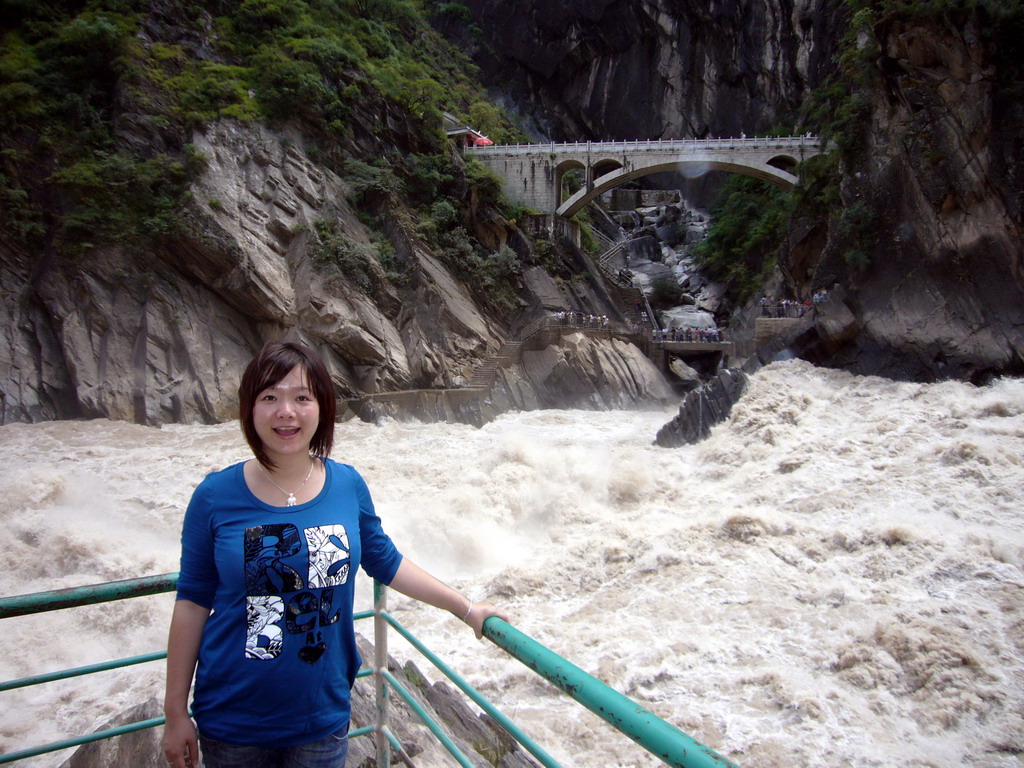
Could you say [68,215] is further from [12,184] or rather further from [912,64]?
[912,64]

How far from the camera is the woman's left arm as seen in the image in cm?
229

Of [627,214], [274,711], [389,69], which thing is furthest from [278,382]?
[627,214]

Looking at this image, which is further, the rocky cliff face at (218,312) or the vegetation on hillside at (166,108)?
the vegetation on hillside at (166,108)

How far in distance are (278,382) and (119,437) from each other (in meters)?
18.3

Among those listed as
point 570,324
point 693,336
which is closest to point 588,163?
point 693,336

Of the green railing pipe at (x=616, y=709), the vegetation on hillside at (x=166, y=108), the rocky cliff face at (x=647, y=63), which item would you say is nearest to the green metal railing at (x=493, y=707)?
the green railing pipe at (x=616, y=709)

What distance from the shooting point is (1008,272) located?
56.7 feet

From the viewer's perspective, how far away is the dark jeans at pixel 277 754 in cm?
199

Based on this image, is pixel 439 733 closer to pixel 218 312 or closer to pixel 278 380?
pixel 278 380

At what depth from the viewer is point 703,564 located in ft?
34.2

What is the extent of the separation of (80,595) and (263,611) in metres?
0.90

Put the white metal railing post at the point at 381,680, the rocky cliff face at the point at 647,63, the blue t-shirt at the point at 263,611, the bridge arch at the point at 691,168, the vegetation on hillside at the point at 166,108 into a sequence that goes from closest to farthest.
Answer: the blue t-shirt at the point at 263,611 < the white metal railing post at the point at 381,680 < the vegetation on hillside at the point at 166,108 < the bridge arch at the point at 691,168 < the rocky cliff face at the point at 647,63

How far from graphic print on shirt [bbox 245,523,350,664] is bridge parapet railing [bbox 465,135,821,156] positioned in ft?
Result: 114

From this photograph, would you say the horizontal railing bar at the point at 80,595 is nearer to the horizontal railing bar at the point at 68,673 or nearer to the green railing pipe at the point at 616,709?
the horizontal railing bar at the point at 68,673
